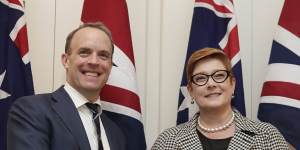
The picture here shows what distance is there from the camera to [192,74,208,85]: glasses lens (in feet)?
6.49

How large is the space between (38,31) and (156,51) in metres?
0.72

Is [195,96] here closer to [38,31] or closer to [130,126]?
[130,126]

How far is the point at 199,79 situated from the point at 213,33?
490 millimetres

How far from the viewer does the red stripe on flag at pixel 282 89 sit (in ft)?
7.16

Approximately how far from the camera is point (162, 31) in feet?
8.88

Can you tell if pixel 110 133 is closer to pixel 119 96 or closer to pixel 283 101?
pixel 119 96

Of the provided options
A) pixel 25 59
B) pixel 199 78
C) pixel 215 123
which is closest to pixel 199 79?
pixel 199 78

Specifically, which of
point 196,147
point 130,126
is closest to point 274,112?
point 196,147

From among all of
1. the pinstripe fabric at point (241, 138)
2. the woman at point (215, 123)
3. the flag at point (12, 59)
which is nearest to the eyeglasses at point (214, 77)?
the woman at point (215, 123)

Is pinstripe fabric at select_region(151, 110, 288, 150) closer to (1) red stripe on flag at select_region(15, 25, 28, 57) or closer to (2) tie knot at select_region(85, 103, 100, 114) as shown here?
(2) tie knot at select_region(85, 103, 100, 114)

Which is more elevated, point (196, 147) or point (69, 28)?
point (69, 28)

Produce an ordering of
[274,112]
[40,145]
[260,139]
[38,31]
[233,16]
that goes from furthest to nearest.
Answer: [38,31], [233,16], [274,112], [260,139], [40,145]

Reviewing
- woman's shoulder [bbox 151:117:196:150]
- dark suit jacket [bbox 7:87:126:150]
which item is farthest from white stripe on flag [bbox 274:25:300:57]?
dark suit jacket [bbox 7:87:126:150]

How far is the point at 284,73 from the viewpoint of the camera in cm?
222
